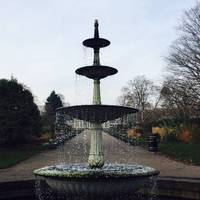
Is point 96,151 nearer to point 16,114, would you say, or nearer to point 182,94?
point 16,114

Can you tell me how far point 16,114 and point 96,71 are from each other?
19122mm

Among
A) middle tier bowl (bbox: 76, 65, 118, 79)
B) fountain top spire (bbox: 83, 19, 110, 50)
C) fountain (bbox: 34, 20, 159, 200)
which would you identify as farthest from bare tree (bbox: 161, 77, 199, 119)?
fountain (bbox: 34, 20, 159, 200)

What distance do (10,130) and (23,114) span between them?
4.89 feet

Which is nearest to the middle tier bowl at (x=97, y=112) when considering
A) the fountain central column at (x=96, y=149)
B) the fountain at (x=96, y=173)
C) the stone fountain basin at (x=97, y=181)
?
the fountain at (x=96, y=173)

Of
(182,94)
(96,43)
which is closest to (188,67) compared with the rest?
(182,94)

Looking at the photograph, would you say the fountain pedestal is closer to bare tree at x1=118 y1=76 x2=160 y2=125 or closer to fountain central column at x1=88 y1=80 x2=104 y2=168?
fountain central column at x1=88 y1=80 x2=104 y2=168

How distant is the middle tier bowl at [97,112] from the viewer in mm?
9039

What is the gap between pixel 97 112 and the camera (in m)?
9.34

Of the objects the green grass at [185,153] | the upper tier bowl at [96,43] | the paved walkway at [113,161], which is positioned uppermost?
the upper tier bowl at [96,43]

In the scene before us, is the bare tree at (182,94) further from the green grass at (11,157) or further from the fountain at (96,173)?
the fountain at (96,173)

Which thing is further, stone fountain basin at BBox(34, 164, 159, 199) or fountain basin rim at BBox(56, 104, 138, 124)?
fountain basin rim at BBox(56, 104, 138, 124)

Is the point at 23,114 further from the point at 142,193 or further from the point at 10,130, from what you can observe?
the point at 142,193

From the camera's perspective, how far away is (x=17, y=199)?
11.6 m

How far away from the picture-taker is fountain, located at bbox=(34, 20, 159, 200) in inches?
321
